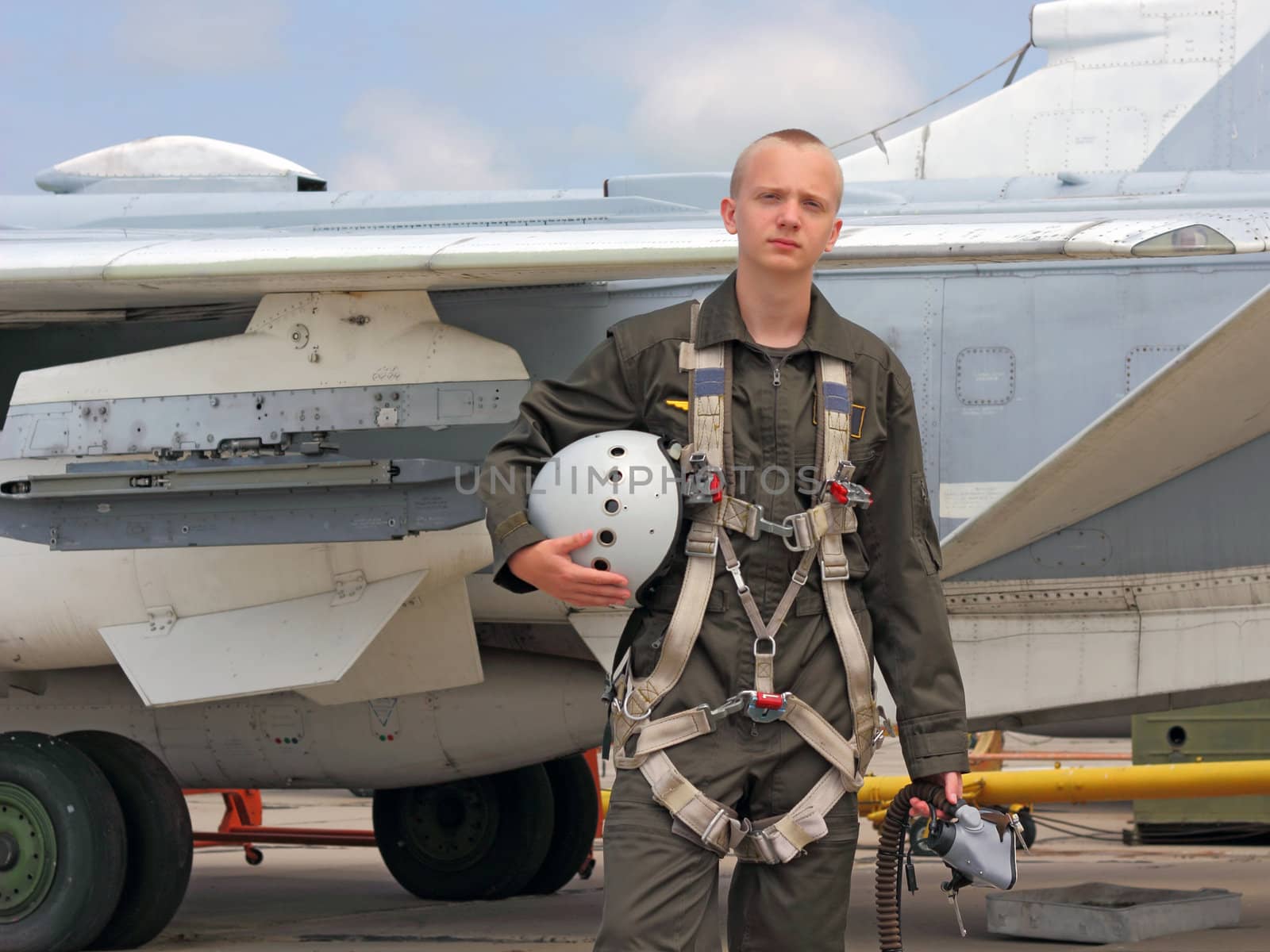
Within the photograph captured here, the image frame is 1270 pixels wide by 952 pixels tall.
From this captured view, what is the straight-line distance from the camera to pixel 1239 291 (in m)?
6.39

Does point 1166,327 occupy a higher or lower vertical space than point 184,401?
higher

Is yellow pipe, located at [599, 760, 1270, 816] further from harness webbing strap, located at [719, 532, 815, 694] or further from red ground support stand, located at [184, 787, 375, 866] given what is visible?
harness webbing strap, located at [719, 532, 815, 694]

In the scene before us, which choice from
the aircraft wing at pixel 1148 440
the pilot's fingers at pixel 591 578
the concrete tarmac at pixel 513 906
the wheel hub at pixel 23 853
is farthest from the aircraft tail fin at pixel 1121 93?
the wheel hub at pixel 23 853

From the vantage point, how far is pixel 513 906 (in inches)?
354

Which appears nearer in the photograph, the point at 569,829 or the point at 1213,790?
the point at 1213,790

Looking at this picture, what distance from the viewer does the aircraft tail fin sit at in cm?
→ 784

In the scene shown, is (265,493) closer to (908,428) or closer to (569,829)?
(908,428)

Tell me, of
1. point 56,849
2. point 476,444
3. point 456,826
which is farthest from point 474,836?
point 476,444

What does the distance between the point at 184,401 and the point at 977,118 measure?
4.37 m

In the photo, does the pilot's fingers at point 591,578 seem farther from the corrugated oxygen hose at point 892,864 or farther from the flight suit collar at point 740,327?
the corrugated oxygen hose at point 892,864

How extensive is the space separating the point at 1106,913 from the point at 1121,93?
405cm

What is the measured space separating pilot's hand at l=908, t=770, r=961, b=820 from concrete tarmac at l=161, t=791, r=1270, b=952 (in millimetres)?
3736

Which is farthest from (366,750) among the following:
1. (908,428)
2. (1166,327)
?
(908,428)

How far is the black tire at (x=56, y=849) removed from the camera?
269 inches
